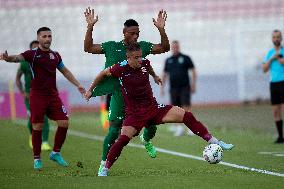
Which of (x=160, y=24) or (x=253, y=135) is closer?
(x=160, y=24)

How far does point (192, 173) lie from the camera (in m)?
11.8

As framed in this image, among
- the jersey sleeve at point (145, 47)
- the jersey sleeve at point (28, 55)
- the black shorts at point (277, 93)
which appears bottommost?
the black shorts at point (277, 93)

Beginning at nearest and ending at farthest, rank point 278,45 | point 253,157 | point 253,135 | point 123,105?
point 123,105 → point 253,157 → point 278,45 → point 253,135

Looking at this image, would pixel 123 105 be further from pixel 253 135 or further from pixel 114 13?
pixel 114 13

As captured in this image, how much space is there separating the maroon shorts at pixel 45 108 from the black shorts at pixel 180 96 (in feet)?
30.5

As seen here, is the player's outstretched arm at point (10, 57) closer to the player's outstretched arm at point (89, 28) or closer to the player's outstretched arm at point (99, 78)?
the player's outstretched arm at point (89, 28)

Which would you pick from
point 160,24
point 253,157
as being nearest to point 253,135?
point 253,157

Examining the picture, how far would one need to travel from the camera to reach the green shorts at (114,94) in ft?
40.3

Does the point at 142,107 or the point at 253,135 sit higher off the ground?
the point at 142,107

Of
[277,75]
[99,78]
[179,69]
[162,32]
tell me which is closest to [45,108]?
[99,78]

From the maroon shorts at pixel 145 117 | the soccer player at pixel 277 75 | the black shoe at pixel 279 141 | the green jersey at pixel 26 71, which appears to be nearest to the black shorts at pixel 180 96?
the soccer player at pixel 277 75

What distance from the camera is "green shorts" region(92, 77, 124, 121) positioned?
40.3 feet

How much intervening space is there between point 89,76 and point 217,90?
5.05 meters

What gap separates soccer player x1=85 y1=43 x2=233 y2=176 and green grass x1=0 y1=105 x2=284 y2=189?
0.61 metres
